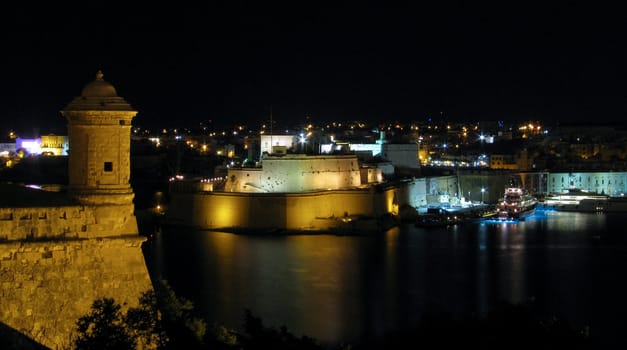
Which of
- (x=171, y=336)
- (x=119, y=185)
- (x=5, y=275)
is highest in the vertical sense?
(x=119, y=185)

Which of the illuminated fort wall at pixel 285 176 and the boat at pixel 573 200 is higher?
the illuminated fort wall at pixel 285 176

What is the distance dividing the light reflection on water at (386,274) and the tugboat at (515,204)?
2087 millimetres

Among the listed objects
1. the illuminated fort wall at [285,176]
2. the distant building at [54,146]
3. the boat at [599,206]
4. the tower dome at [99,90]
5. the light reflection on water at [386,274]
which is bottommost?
the light reflection on water at [386,274]

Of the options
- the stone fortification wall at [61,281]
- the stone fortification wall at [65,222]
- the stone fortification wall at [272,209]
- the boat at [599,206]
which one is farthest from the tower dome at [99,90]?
the boat at [599,206]

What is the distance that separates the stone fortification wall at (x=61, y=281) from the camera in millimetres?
3346

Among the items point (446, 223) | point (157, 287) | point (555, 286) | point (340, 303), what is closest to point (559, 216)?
point (446, 223)

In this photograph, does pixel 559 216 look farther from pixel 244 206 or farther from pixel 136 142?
pixel 136 142

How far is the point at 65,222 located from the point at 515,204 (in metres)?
18.6

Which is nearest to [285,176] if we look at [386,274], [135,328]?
[386,274]

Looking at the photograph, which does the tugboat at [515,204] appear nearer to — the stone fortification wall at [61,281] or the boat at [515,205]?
the boat at [515,205]

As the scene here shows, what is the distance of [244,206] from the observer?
1684 cm

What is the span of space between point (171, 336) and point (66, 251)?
2.22 feet

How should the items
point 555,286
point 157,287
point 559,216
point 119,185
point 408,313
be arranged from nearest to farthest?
1. point 119,185
2. point 157,287
3. point 408,313
4. point 555,286
5. point 559,216

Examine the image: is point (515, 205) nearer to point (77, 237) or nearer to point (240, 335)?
point (240, 335)
